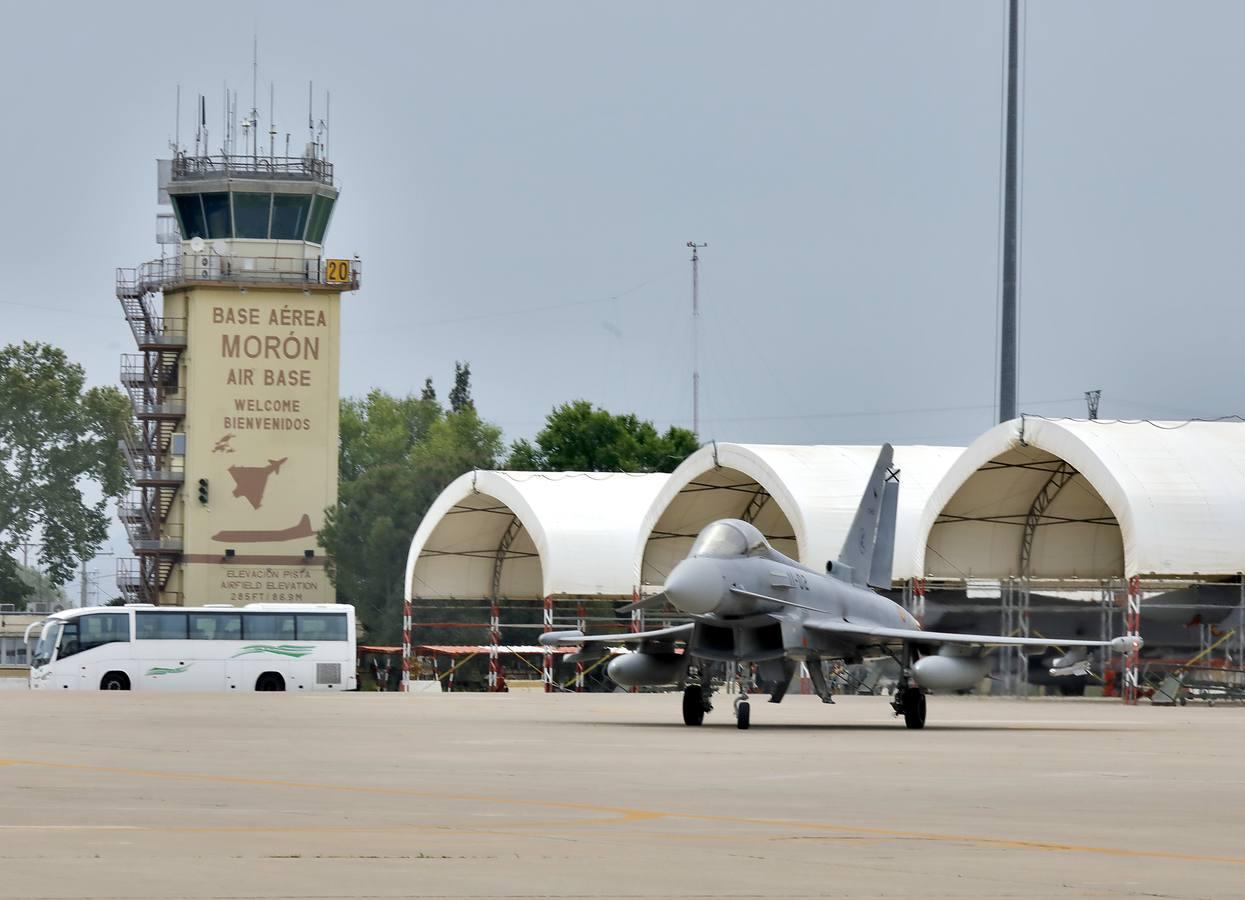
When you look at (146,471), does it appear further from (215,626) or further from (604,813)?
(604,813)

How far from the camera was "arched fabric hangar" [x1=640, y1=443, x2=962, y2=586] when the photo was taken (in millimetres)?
47719

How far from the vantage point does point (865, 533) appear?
30625 millimetres

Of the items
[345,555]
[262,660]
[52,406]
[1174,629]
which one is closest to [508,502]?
[262,660]

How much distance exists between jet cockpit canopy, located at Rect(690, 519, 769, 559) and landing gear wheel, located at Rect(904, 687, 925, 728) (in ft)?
10.1

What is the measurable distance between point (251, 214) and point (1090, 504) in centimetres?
4288

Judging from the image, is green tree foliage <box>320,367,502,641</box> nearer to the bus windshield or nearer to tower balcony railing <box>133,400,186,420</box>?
tower balcony railing <box>133,400,186,420</box>

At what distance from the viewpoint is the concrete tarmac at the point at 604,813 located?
8.50 metres

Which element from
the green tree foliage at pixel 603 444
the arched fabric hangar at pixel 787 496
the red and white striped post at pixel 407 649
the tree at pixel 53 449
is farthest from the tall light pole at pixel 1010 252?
the tree at pixel 53 449

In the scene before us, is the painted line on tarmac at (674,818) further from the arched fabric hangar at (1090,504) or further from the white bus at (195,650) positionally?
the white bus at (195,650)

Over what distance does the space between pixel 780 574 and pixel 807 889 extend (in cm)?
1815

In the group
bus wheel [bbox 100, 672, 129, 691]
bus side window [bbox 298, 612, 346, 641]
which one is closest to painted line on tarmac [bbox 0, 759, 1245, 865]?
bus wheel [bbox 100, 672, 129, 691]

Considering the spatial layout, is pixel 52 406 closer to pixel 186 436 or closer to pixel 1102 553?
pixel 186 436

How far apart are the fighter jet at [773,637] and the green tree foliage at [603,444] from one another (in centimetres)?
5864

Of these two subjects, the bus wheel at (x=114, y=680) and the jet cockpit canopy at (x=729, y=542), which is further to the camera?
the bus wheel at (x=114, y=680)
